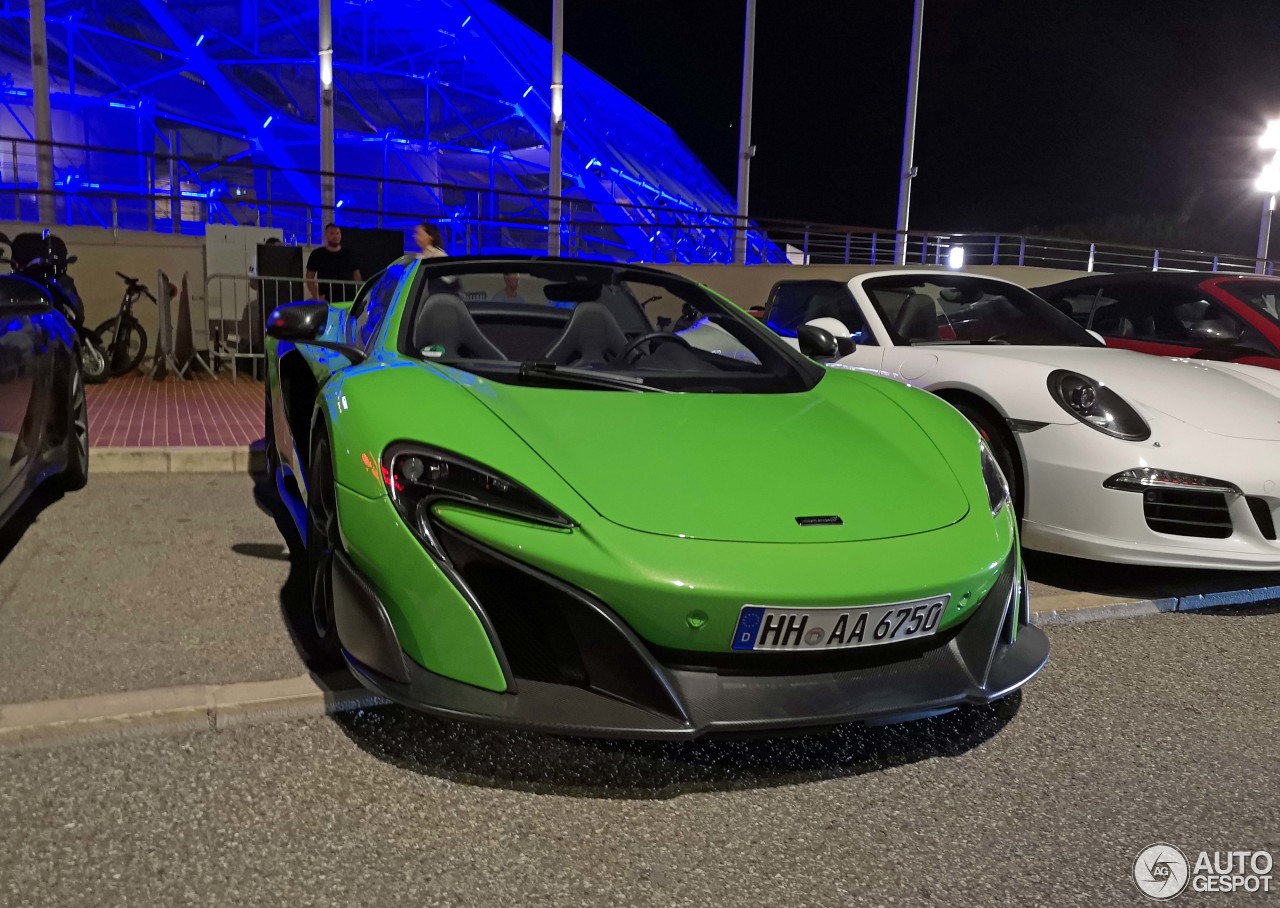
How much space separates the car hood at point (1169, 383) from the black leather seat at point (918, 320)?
0.44m

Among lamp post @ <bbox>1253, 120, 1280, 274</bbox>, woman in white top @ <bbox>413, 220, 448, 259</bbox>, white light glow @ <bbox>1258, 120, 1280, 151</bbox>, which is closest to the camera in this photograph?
woman in white top @ <bbox>413, 220, 448, 259</bbox>

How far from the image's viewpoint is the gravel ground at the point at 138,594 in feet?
9.46

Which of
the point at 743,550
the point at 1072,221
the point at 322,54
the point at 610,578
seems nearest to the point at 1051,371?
the point at 743,550

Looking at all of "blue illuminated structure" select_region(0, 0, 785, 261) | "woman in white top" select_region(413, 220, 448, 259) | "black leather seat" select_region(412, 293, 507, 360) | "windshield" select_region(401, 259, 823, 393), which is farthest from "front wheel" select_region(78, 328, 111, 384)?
"blue illuminated structure" select_region(0, 0, 785, 261)

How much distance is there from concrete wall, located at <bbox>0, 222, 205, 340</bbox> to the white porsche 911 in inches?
400

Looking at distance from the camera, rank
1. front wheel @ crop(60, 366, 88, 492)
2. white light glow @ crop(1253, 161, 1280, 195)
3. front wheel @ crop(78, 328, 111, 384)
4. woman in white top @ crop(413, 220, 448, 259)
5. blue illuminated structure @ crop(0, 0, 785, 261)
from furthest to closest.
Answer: white light glow @ crop(1253, 161, 1280, 195), blue illuminated structure @ crop(0, 0, 785, 261), front wheel @ crop(78, 328, 111, 384), woman in white top @ crop(413, 220, 448, 259), front wheel @ crop(60, 366, 88, 492)

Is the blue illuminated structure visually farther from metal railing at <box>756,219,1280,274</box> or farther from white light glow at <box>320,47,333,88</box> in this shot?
white light glow at <box>320,47,333,88</box>

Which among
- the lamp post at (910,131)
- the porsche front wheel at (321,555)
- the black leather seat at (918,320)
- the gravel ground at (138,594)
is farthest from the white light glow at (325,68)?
the porsche front wheel at (321,555)

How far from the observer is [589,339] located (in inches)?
146

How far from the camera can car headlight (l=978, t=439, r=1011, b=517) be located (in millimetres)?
2701

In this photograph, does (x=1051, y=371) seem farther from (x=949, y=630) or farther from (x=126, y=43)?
(x=126, y=43)

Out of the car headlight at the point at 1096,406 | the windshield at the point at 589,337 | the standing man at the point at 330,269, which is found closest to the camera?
the windshield at the point at 589,337

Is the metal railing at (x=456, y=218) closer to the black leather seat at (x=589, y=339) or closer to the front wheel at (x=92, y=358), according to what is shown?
the front wheel at (x=92, y=358)

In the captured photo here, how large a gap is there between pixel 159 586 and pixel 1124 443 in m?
3.66
